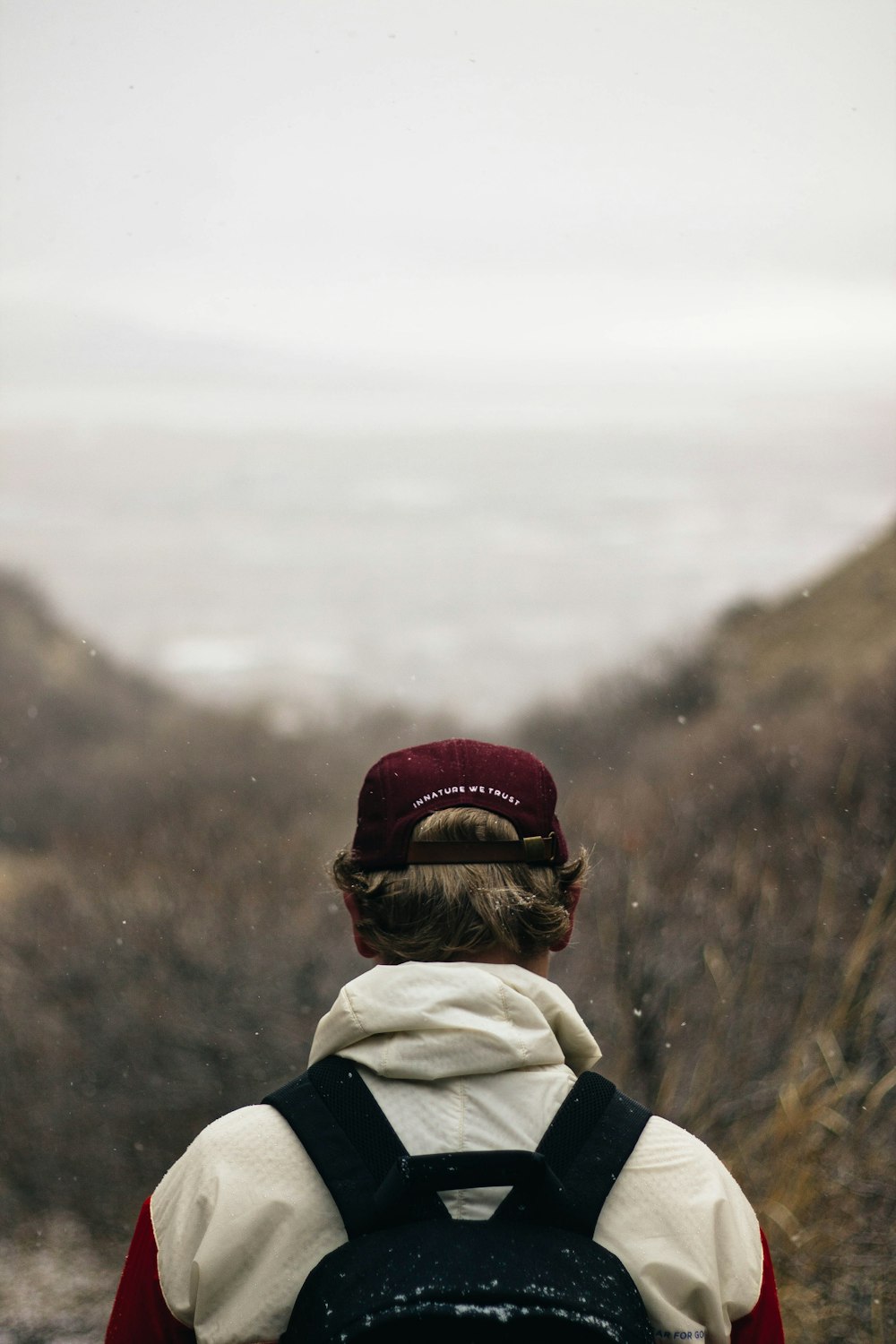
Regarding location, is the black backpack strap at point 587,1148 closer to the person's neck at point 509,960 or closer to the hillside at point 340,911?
the person's neck at point 509,960

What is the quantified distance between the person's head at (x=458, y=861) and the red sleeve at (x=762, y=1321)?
14.8 inches

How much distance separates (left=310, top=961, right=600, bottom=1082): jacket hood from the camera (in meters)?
1.03

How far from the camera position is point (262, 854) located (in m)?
3.54

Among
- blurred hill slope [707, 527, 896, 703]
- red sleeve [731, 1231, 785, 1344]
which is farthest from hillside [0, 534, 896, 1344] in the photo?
red sleeve [731, 1231, 785, 1344]

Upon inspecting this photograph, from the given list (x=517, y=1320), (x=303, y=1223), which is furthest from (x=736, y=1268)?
(x=303, y=1223)

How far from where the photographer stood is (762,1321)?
112 centimetres

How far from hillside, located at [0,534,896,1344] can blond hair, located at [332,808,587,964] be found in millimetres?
2426

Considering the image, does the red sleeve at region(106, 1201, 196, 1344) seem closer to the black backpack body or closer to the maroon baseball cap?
the black backpack body

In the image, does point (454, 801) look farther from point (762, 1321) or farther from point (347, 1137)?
point (762, 1321)

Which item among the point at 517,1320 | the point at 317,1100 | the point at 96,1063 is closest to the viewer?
the point at 517,1320

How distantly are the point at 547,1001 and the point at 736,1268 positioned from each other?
1.00 feet

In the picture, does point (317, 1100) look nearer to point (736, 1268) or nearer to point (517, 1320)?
point (517, 1320)

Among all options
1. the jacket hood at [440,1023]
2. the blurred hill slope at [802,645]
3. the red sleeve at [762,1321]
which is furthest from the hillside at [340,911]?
the jacket hood at [440,1023]

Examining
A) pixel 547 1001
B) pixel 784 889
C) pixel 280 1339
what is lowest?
pixel 784 889
